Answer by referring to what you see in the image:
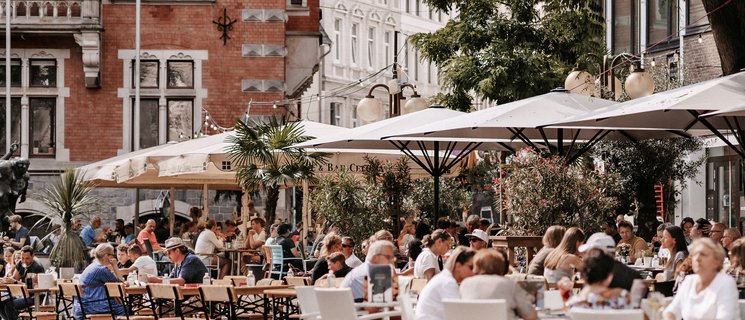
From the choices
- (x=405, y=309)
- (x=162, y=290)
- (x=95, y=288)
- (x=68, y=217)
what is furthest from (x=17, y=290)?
(x=405, y=309)

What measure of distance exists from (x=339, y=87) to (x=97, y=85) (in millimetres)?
30621

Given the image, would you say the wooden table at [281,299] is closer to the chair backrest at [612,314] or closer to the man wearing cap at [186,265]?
the man wearing cap at [186,265]

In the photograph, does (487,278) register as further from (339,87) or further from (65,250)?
(339,87)

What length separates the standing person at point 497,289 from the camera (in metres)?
11.5

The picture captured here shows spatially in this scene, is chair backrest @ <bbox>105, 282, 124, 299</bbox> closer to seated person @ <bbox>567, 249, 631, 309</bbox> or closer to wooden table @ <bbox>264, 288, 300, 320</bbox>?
wooden table @ <bbox>264, 288, 300, 320</bbox>

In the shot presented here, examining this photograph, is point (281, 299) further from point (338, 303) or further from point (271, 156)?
point (271, 156)

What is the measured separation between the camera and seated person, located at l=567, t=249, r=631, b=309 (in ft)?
34.7

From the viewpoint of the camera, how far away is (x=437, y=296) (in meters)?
12.6

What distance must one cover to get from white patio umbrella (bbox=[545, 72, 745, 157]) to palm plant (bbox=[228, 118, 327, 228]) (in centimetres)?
777

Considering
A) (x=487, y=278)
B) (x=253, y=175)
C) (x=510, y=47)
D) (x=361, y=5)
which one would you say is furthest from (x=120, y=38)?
(x=361, y=5)

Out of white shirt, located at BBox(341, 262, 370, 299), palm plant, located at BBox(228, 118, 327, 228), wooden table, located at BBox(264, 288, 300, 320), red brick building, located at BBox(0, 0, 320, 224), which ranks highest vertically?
red brick building, located at BBox(0, 0, 320, 224)

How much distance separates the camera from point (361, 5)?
72375mm

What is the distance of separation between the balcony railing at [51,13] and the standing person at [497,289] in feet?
92.3

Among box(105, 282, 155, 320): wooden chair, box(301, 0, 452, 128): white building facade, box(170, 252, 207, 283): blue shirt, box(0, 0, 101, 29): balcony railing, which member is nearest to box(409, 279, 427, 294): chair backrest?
box(105, 282, 155, 320): wooden chair
